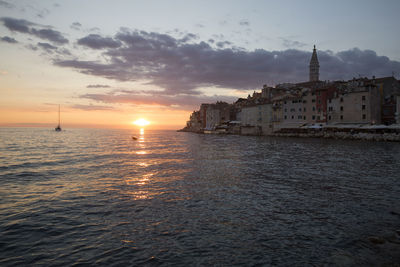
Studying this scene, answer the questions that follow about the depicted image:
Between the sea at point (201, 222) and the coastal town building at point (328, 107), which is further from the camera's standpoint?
the coastal town building at point (328, 107)

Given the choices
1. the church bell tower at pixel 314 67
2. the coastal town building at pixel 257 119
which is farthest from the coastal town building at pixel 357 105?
the church bell tower at pixel 314 67

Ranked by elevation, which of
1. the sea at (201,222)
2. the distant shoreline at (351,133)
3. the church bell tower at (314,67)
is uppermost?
the church bell tower at (314,67)

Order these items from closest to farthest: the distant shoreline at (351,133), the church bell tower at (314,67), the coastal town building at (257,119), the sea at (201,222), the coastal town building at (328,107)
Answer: the sea at (201,222), the distant shoreline at (351,133), the coastal town building at (328,107), the coastal town building at (257,119), the church bell tower at (314,67)

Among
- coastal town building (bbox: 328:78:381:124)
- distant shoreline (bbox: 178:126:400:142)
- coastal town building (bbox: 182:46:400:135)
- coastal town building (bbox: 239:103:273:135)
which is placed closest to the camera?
distant shoreline (bbox: 178:126:400:142)

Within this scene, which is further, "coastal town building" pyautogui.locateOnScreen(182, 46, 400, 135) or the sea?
"coastal town building" pyautogui.locateOnScreen(182, 46, 400, 135)

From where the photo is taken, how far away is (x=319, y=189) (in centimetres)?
1611

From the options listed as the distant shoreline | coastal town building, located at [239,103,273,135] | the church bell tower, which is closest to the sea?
the distant shoreline

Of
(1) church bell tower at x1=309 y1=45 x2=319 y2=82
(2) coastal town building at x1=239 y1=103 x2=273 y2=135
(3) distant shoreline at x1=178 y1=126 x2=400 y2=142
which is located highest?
(1) church bell tower at x1=309 y1=45 x2=319 y2=82

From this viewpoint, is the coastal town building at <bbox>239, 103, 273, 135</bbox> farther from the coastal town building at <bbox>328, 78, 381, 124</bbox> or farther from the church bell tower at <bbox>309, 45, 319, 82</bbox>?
the church bell tower at <bbox>309, 45, 319, 82</bbox>

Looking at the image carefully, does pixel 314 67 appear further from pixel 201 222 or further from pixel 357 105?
pixel 201 222

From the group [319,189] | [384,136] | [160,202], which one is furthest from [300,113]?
[160,202]

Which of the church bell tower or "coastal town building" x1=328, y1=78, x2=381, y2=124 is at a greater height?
the church bell tower

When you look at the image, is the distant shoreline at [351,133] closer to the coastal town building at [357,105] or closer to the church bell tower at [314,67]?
the coastal town building at [357,105]

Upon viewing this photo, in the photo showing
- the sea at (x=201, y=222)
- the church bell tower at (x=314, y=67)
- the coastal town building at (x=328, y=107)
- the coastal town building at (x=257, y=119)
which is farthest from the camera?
the church bell tower at (x=314, y=67)
